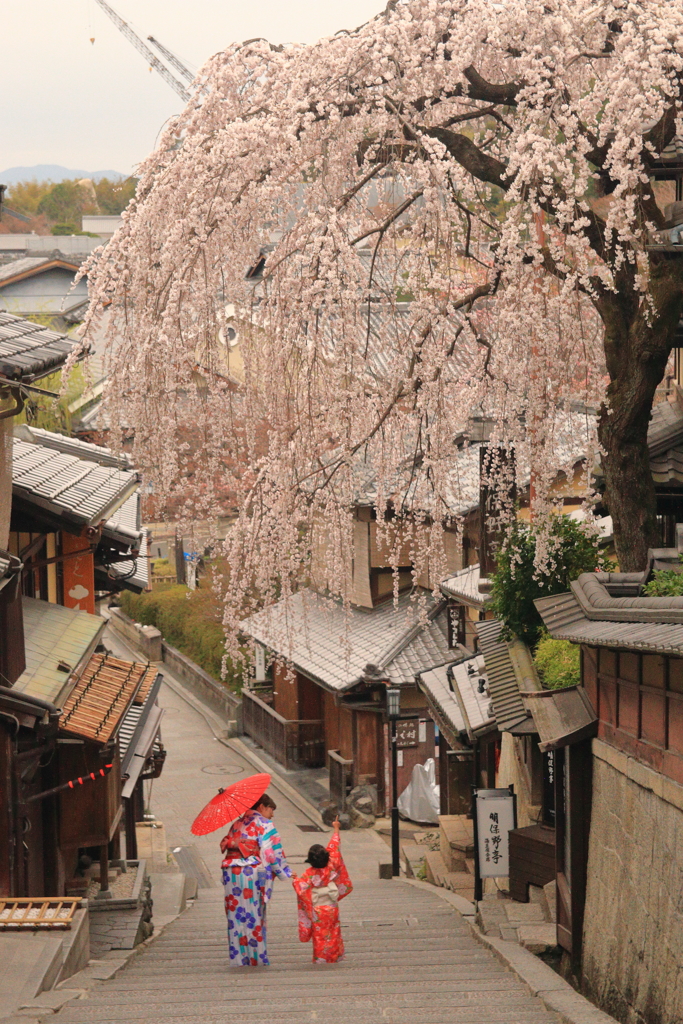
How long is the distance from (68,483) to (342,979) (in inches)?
303

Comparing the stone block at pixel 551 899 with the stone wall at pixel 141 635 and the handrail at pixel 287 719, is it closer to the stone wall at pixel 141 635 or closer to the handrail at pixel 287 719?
the handrail at pixel 287 719

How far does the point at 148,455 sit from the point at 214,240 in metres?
1.60

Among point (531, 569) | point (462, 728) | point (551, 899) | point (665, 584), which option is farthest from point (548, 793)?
point (665, 584)

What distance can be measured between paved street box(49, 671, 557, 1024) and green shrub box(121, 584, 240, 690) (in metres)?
14.7

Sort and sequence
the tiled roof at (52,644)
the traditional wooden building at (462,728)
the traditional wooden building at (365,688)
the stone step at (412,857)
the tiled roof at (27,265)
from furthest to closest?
the tiled roof at (27,265) → the traditional wooden building at (365,688) → the stone step at (412,857) → the traditional wooden building at (462,728) → the tiled roof at (52,644)

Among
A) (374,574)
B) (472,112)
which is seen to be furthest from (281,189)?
(374,574)

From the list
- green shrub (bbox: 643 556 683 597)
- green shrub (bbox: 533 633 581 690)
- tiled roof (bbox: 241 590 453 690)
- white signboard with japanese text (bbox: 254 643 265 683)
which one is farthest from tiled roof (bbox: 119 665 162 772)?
white signboard with japanese text (bbox: 254 643 265 683)

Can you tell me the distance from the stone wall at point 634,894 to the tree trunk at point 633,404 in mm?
1698

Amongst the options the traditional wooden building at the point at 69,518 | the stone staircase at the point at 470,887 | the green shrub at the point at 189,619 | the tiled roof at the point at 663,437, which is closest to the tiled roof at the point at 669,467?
the tiled roof at the point at 663,437

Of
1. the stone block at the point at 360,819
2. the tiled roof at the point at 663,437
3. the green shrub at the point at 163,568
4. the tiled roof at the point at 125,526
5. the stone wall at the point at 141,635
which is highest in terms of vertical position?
the tiled roof at the point at 663,437

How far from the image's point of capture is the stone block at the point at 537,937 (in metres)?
9.14

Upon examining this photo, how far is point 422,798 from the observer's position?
20.3 m

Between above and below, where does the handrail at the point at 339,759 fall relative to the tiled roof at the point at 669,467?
below

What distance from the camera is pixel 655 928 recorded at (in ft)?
21.1
